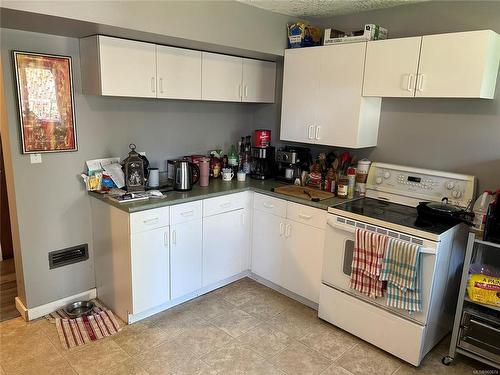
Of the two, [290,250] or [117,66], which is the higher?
[117,66]

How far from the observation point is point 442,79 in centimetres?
243

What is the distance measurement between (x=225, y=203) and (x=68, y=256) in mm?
1305

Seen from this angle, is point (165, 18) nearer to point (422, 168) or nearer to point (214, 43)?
point (214, 43)

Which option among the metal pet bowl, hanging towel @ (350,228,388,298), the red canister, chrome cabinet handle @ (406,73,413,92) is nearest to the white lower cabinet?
hanging towel @ (350,228,388,298)

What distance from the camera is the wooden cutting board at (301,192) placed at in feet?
9.70

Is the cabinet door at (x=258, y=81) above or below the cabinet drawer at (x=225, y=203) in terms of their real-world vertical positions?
above

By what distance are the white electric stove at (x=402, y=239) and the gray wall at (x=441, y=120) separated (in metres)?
0.13

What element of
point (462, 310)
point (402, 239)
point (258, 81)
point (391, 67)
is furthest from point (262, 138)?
point (462, 310)

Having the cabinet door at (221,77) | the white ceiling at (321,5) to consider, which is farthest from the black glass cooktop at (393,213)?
the white ceiling at (321,5)

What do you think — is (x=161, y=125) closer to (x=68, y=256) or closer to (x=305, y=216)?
(x=68, y=256)

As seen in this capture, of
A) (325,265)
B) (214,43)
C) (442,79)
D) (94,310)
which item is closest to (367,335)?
(325,265)

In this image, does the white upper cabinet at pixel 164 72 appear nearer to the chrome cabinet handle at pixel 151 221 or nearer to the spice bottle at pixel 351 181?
the chrome cabinet handle at pixel 151 221

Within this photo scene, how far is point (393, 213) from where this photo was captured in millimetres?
2613

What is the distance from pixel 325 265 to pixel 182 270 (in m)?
1.12
